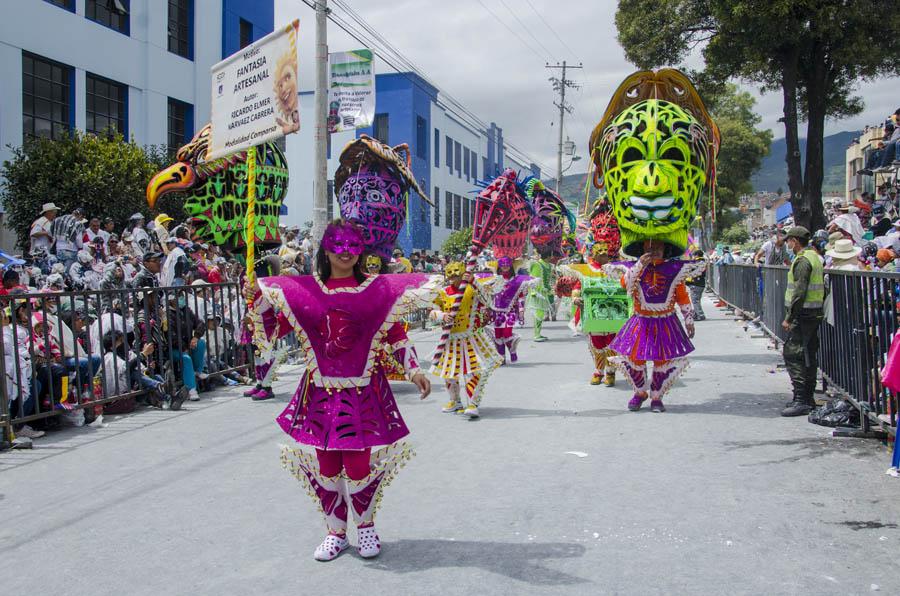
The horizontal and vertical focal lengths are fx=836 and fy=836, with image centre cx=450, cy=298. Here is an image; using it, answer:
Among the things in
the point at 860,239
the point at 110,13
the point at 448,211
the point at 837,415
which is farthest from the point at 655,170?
the point at 448,211

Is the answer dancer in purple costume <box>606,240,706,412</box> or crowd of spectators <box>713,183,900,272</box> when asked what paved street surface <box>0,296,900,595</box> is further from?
crowd of spectators <box>713,183,900,272</box>

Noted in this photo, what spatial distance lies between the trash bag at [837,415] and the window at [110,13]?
17956 mm

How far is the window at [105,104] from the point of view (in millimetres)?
19359

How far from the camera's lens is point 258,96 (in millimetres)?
5910

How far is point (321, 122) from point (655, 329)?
24.8 feet

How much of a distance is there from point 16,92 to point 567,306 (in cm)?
1536

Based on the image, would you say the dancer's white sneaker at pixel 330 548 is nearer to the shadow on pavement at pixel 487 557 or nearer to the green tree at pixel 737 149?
the shadow on pavement at pixel 487 557

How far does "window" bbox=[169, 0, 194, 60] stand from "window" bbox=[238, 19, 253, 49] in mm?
2394

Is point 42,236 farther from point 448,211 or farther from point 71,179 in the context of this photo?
point 448,211

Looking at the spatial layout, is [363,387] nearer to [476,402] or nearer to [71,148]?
[476,402]

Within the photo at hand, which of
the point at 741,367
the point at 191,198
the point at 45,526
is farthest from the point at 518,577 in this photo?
the point at 741,367

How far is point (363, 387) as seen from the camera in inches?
179

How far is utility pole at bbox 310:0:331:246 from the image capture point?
13875mm

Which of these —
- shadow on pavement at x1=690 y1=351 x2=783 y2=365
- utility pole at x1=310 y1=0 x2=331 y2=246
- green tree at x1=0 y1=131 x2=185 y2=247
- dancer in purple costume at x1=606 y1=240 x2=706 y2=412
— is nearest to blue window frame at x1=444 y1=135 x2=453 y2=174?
green tree at x1=0 y1=131 x2=185 y2=247
